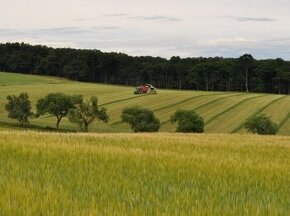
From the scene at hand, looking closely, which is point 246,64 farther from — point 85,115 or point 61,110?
point 85,115

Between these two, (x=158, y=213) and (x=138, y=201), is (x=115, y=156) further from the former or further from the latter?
(x=158, y=213)

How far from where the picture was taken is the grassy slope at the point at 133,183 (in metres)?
5.87

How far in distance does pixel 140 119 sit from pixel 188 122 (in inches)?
379

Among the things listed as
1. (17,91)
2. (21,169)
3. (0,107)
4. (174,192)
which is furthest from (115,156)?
(17,91)

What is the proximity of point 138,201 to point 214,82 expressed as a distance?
618ft

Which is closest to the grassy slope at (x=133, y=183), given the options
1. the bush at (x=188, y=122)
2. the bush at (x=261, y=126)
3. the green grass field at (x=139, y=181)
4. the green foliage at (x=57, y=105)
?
the green grass field at (x=139, y=181)

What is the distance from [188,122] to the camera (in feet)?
284

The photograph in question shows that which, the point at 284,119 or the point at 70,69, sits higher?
the point at 70,69

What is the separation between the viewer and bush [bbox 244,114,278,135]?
82125 millimetres

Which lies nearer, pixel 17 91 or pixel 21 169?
pixel 21 169

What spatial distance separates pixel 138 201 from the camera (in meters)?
6.31

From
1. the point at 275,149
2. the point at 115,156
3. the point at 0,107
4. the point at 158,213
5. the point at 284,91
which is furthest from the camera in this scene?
the point at 284,91

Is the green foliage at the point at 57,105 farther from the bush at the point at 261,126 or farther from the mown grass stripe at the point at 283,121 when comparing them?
the mown grass stripe at the point at 283,121

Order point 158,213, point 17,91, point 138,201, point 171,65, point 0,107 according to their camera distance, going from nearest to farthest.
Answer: point 158,213
point 138,201
point 0,107
point 17,91
point 171,65
